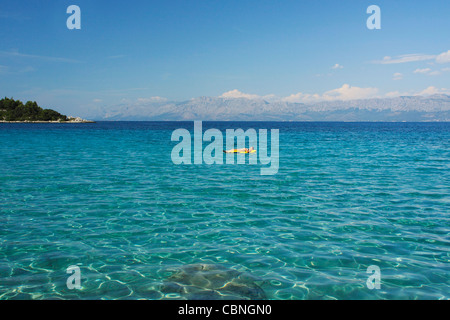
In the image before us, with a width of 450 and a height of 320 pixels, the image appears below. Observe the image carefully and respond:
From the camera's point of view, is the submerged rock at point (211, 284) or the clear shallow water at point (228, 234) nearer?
the submerged rock at point (211, 284)

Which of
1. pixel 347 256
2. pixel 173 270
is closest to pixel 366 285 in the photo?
pixel 347 256

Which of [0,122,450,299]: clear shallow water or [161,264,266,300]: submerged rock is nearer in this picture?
[161,264,266,300]: submerged rock

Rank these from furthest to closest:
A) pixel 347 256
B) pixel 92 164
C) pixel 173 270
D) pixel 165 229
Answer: pixel 92 164
pixel 165 229
pixel 347 256
pixel 173 270

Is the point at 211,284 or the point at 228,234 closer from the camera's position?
the point at 211,284

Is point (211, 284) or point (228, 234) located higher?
point (228, 234)

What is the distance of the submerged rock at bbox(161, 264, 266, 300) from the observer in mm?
8484

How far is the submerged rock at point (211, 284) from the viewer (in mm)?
8484

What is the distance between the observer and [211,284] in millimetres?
9000
